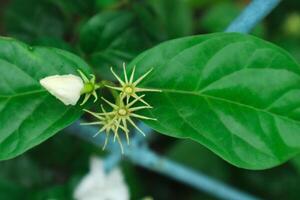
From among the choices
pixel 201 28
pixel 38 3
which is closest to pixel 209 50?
pixel 38 3

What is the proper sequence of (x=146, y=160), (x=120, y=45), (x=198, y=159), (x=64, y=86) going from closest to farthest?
1. (x=64, y=86)
2. (x=120, y=45)
3. (x=146, y=160)
4. (x=198, y=159)

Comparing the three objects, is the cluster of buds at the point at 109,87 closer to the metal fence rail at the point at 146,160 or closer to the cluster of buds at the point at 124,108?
the cluster of buds at the point at 124,108

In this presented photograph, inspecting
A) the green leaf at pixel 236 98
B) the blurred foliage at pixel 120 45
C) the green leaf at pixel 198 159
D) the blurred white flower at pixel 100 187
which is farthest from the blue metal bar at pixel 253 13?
the green leaf at pixel 198 159

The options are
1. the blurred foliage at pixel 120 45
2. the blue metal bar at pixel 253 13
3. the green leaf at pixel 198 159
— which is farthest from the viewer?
the green leaf at pixel 198 159

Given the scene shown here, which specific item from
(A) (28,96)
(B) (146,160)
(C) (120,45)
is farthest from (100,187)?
(A) (28,96)

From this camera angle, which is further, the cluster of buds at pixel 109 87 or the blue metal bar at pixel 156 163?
the blue metal bar at pixel 156 163

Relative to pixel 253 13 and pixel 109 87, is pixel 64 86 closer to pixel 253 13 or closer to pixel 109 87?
pixel 109 87
